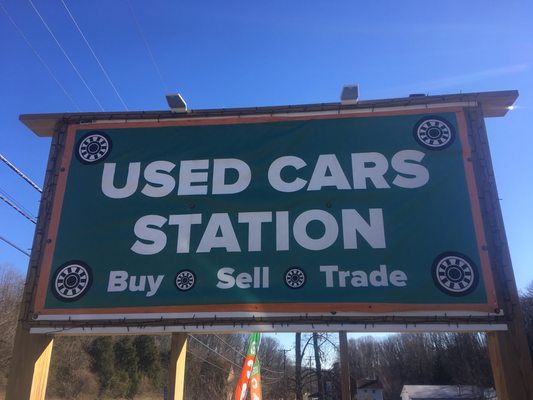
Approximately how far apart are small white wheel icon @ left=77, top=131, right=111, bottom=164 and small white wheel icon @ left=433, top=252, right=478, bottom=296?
3458 millimetres

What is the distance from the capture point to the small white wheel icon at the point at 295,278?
4.10m

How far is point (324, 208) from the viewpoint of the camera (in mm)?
4441

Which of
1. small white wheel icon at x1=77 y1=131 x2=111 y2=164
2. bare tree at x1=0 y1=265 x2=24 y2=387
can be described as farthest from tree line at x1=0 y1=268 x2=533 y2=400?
small white wheel icon at x1=77 y1=131 x2=111 y2=164

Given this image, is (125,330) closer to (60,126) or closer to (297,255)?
(297,255)

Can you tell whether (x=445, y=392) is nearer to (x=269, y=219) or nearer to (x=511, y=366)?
(x=511, y=366)

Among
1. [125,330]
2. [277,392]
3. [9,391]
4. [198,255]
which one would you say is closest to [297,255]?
[198,255]

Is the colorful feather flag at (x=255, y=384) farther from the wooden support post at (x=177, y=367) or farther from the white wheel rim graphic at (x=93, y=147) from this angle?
the white wheel rim graphic at (x=93, y=147)

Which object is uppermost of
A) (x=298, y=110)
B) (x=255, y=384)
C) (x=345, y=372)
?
(x=298, y=110)

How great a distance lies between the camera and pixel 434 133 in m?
4.60

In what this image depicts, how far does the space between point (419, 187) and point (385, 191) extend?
32 cm

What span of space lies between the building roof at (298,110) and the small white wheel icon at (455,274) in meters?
1.59

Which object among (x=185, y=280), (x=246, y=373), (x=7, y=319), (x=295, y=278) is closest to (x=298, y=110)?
(x=295, y=278)

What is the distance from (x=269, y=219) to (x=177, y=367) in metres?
1.55

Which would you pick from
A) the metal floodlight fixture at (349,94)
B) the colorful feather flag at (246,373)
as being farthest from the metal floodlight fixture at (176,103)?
the colorful feather flag at (246,373)
